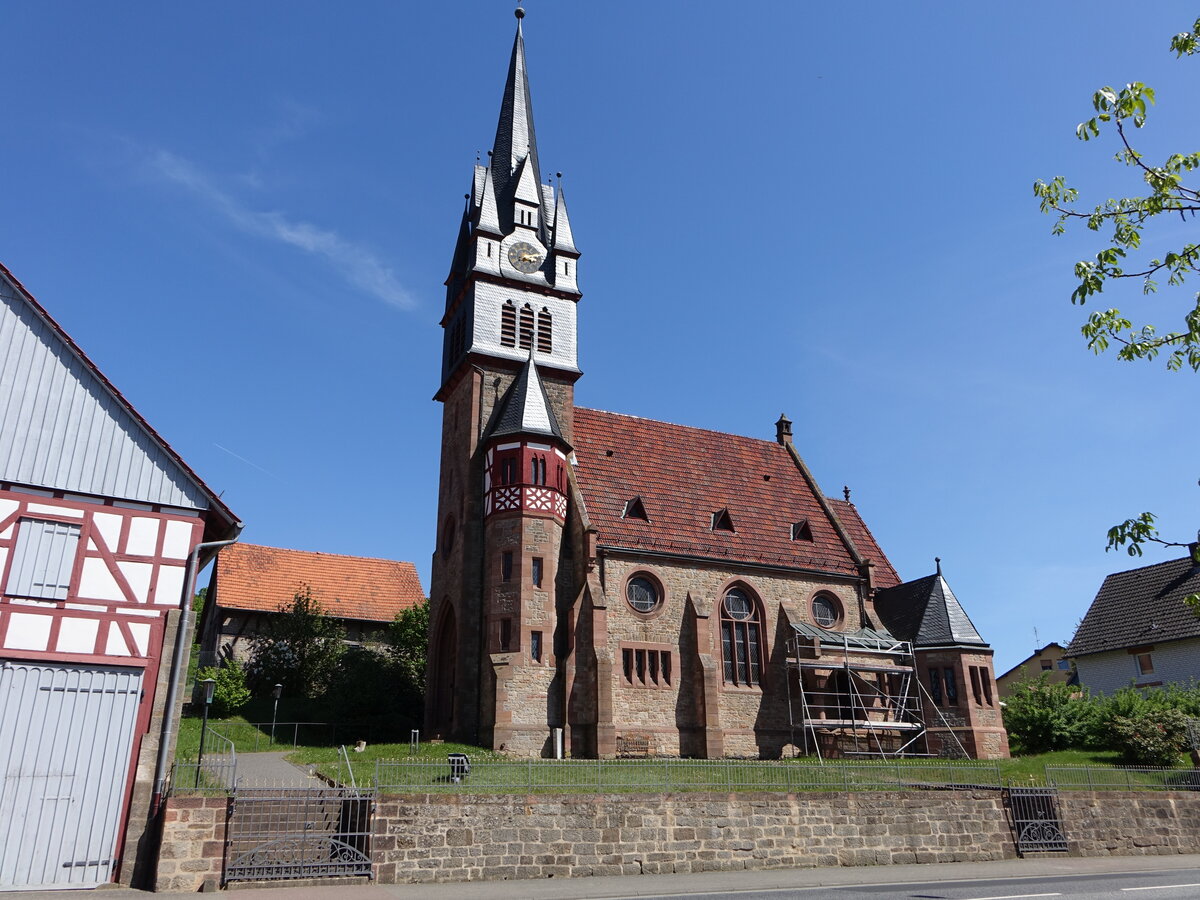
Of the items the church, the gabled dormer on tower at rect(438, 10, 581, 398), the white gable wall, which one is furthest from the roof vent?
the white gable wall

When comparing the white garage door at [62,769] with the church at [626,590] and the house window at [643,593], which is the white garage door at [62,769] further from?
the house window at [643,593]

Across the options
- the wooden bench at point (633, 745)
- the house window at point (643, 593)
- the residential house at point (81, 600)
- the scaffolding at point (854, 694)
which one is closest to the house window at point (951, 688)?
the scaffolding at point (854, 694)

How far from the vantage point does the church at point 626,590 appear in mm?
31188

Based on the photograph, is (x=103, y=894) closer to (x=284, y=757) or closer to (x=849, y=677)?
(x=284, y=757)

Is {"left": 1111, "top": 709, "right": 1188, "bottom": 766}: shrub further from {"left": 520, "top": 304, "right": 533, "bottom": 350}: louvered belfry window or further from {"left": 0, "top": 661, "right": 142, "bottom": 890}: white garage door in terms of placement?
{"left": 0, "top": 661, "right": 142, "bottom": 890}: white garage door

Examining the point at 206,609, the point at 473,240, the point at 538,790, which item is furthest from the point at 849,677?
the point at 206,609

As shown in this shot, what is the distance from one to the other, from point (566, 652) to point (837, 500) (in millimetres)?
18957

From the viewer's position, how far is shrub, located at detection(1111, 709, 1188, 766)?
1163 inches

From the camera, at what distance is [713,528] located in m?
36.9

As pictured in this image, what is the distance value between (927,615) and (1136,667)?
1279cm

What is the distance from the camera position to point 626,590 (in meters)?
33.3

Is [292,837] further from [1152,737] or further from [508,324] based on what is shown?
[1152,737]

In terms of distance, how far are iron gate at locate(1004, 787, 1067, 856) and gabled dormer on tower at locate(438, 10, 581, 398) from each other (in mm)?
22613

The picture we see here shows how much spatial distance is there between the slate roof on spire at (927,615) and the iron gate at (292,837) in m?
25.4
